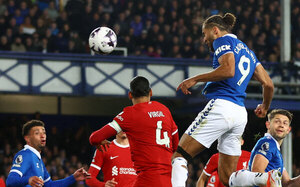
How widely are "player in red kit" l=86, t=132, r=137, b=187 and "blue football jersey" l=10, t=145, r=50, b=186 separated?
1.19m

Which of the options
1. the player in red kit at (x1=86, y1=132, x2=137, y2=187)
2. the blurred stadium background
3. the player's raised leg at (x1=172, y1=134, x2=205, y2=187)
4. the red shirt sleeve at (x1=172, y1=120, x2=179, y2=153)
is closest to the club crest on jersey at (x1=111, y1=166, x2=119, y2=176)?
the player in red kit at (x1=86, y1=132, x2=137, y2=187)

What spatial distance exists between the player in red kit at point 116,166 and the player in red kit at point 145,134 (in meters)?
2.19

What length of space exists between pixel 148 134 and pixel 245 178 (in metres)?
→ 1.18

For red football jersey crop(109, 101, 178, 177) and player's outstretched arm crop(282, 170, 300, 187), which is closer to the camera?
red football jersey crop(109, 101, 178, 177)

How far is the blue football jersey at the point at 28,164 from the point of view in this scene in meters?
7.85

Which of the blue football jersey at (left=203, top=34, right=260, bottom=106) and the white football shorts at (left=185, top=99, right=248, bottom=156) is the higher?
the blue football jersey at (left=203, top=34, right=260, bottom=106)

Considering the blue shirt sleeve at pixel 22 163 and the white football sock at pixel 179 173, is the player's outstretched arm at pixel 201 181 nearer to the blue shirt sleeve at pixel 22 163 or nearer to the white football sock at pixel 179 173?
the blue shirt sleeve at pixel 22 163

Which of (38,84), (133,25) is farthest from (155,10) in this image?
(38,84)

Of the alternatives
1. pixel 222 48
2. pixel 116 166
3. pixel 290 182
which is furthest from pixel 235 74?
pixel 116 166

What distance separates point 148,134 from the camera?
696 cm

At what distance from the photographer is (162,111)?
7.05 m

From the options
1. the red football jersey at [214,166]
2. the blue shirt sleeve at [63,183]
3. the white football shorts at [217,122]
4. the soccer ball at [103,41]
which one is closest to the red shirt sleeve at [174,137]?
the white football shorts at [217,122]

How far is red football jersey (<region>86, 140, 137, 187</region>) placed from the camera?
30.1ft

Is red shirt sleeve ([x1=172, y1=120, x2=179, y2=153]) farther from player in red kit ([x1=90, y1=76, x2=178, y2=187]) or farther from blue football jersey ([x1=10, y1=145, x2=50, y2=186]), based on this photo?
blue football jersey ([x1=10, y1=145, x2=50, y2=186])
